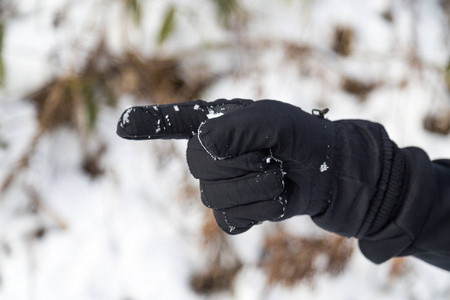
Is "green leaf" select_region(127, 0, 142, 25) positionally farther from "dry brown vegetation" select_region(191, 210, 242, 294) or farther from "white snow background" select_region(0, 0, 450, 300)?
"dry brown vegetation" select_region(191, 210, 242, 294)

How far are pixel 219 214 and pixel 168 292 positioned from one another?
867 millimetres

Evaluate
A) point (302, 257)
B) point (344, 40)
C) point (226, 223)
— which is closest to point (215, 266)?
point (302, 257)

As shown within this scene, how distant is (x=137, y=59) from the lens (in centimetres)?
154

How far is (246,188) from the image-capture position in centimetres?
61

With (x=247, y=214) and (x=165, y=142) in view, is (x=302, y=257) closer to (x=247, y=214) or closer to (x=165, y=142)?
(x=165, y=142)

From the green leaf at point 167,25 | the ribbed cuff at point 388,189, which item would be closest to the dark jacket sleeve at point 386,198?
the ribbed cuff at point 388,189

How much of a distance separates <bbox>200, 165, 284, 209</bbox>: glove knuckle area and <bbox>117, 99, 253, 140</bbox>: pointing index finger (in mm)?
A: 105

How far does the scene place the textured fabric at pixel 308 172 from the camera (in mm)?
600

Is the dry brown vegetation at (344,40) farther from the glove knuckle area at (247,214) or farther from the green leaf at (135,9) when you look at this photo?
the glove knuckle area at (247,214)

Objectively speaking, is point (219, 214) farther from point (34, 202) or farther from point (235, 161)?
point (34, 202)

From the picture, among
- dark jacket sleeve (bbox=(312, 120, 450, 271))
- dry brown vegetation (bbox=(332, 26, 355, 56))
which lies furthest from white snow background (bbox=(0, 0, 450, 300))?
dark jacket sleeve (bbox=(312, 120, 450, 271))

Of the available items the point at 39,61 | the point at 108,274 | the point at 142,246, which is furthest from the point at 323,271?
the point at 39,61

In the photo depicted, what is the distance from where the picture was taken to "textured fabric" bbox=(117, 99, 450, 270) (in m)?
0.60

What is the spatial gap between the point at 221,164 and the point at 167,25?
1.09 meters
